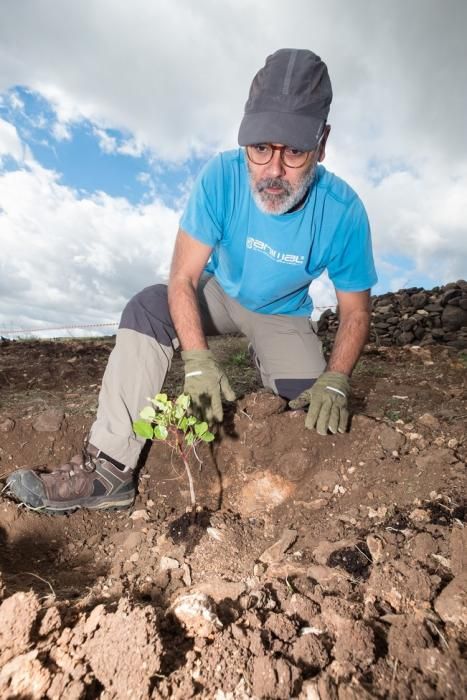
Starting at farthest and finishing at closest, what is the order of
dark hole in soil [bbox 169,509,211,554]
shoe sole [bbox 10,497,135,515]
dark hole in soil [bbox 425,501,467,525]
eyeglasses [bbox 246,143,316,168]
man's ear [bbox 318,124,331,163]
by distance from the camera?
man's ear [bbox 318,124,331,163]
eyeglasses [bbox 246,143,316,168]
shoe sole [bbox 10,497,135,515]
dark hole in soil [bbox 169,509,211,554]
dark hole in soil [bbox 425,501,467,525]

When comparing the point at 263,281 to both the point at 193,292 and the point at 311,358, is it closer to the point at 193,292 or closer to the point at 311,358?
the point at 193,292

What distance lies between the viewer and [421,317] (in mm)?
8055

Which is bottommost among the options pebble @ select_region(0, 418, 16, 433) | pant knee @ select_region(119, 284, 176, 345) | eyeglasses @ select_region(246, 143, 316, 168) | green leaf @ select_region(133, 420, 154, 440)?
pebble @ select_region(0, 418, 16, 433)

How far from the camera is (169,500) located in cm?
237

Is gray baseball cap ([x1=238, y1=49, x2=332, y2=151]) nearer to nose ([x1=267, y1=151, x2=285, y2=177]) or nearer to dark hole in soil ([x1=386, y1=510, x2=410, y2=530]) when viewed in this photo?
nose ([x1=267, y1=151, x2=285, y2=177])

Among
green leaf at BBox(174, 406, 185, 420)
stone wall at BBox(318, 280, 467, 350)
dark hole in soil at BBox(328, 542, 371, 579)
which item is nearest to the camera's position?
Answer: dark hole in soil at BBox(328, 542, 371, 579)

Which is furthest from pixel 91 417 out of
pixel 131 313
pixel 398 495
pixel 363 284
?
pixel 363 284

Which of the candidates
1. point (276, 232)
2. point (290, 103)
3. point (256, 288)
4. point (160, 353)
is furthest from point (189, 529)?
point (290, 103)

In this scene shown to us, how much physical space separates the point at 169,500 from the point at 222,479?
327mm

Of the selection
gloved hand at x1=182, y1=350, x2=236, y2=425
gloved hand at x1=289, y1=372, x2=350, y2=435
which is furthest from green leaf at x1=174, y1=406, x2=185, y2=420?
gloved hand at x1=289, y1=372, x2=350, y2=435

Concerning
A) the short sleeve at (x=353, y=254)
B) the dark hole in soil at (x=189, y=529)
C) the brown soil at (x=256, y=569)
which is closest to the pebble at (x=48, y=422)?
the brown soil at (x=256, y=569)

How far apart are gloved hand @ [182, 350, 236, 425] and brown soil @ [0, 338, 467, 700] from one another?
0.24 meters

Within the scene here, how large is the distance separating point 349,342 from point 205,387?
3.84 feet

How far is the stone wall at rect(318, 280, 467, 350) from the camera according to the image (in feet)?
25.1
